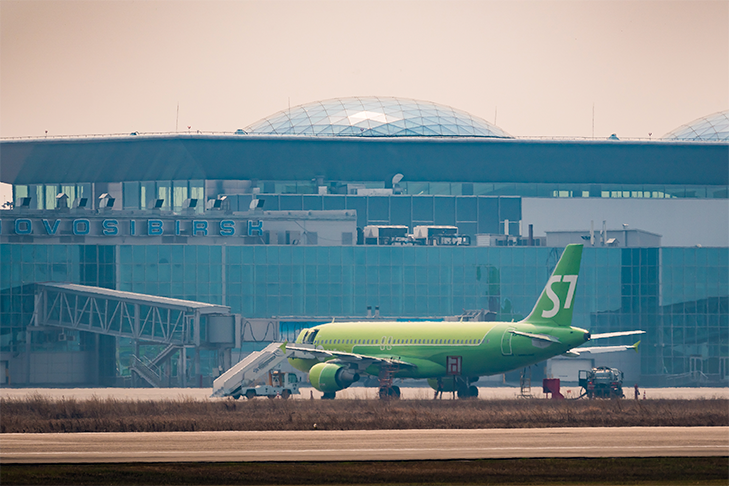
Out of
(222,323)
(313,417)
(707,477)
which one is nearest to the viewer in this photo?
(707,477)

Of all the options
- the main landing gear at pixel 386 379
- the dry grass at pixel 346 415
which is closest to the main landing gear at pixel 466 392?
the main landing gear at pixel 386 379

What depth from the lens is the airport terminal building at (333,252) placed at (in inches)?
3878

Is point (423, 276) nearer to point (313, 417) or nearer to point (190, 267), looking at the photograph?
point (190, 267)

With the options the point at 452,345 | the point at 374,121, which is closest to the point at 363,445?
the point at 452,345

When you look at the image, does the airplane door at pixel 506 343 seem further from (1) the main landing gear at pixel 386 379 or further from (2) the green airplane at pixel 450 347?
(1) the main landing gear at pixel 386 379

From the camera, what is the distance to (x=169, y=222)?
108000 mm

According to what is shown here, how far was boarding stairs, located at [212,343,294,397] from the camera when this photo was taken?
7175 cm

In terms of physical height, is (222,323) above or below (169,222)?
below

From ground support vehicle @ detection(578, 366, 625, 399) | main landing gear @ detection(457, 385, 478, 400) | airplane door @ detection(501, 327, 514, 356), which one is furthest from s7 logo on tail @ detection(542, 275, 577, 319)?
ground support vehicle @ detection(578, 366, 625, 399)

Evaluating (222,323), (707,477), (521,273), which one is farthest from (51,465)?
(521,273)

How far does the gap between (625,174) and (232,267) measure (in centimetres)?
5801

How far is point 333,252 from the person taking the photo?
104250mm

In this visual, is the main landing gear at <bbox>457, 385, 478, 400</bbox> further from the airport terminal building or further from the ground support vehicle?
the airport terminal building

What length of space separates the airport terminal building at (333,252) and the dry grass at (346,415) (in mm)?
33078
